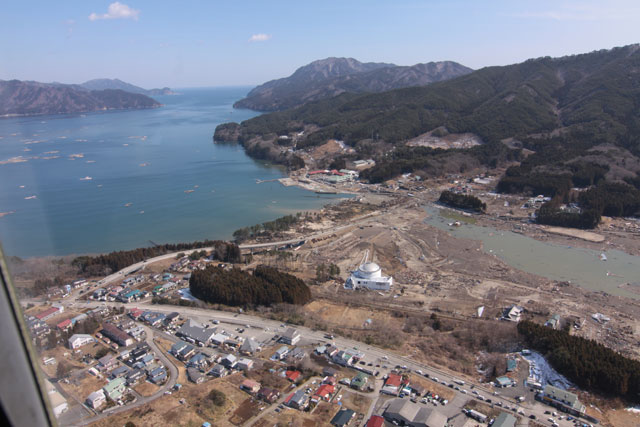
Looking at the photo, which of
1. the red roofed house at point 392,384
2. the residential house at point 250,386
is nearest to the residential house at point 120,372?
the residential house at point 250,386

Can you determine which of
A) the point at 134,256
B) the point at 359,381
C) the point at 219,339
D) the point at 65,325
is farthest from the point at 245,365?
the point at 134,256

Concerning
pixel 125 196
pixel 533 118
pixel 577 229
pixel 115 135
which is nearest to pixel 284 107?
pixel 115 135

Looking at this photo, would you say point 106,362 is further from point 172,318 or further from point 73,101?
point 73,101

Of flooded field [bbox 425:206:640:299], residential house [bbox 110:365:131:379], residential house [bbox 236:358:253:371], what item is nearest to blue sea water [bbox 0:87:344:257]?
residential house [bbox 110:365:131:379]

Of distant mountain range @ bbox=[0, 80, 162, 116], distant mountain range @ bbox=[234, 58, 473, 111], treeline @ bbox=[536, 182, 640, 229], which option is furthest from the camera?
distant mountain range @ bbox=[234, 58, 473, 111]

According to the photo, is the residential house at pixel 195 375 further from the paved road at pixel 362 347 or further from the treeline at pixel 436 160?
the treeline at pixel 436 160

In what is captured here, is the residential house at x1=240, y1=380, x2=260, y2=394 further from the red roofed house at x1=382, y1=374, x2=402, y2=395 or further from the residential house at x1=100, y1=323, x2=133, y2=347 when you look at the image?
the residential house at x1=100, y1=323, x2=133, y2=347
